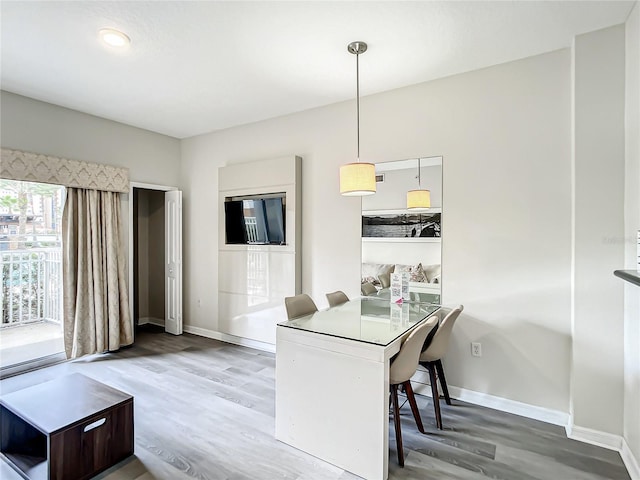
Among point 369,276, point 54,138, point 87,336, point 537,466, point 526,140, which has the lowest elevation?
point 537,466

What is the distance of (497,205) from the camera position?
280cm

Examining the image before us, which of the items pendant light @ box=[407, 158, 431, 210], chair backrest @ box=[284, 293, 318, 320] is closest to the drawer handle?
chair backrest @ box=[284, 293, 318, 320]

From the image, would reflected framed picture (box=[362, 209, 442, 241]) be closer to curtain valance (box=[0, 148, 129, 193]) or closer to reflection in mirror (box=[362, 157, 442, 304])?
reflection in mirror (box=[362, 157, 442, 304])

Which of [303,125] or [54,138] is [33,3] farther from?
[303,125]

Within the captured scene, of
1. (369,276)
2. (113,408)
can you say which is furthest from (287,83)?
(113,408)

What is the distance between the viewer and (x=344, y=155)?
3.59m

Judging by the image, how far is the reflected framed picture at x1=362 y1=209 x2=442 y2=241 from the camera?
3080 mm

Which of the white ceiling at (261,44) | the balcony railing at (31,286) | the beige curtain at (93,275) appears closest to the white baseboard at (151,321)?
the beige curtain at (93,275)

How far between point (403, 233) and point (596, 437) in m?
2.04

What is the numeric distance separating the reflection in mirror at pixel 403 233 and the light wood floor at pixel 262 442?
3.55 feet

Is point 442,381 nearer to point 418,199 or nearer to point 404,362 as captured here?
point 404,362

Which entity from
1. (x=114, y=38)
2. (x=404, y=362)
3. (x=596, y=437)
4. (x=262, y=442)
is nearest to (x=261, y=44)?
(x=114, y=38)

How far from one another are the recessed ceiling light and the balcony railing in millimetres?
2688

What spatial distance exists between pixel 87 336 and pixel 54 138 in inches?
90.5
